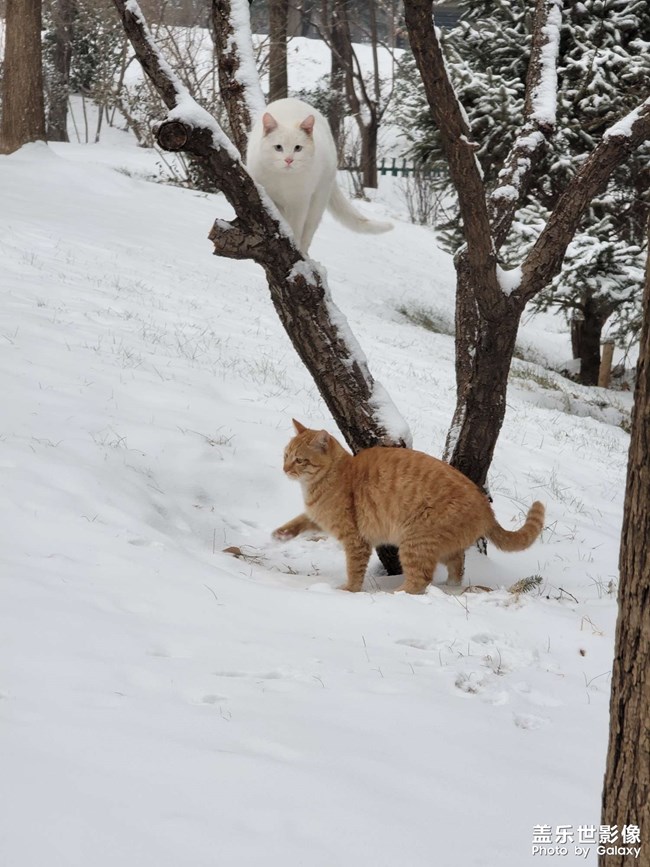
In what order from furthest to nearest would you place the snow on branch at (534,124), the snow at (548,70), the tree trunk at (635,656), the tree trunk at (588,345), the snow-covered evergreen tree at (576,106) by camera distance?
1. the tree trunk at (588,345)
2. the snow-covered evergreen tree at (576,106)
3. the snow at (548,70)
4. the snow on branch at (534,124)
5. the tree trunk at (635,656)

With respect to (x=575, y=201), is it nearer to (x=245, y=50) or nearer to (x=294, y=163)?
(x=294, y=163)

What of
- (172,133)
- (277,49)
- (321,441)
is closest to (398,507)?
(321,441)

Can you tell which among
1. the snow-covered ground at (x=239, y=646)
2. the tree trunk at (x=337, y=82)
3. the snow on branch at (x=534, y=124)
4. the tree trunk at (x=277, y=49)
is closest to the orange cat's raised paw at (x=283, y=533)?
the snow-covered ground at (x=239, y=646)

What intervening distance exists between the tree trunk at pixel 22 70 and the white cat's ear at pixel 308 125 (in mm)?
10072

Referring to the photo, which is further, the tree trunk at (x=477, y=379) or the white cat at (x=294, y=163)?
the white cat at (x=294, y=163)

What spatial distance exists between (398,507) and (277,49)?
1953cm

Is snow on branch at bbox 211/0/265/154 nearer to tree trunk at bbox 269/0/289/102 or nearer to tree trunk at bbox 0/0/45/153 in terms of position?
tree trunk at bbox 0/0/45/153

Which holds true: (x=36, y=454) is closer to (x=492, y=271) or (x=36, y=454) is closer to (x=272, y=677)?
(x=272, y=677)

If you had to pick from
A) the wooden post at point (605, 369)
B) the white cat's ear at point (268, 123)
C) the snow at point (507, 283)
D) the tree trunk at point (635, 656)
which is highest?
the white cat's ear at point (268, 123)

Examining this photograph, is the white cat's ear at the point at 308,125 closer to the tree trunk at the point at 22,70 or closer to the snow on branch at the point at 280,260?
the snow on branch at the point at 280,260

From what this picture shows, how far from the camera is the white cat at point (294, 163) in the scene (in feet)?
19.4

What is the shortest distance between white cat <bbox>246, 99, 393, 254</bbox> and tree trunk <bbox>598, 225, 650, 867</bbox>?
4.12 m

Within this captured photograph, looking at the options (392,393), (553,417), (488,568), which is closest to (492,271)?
(488,568)

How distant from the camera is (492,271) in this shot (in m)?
4.84
